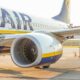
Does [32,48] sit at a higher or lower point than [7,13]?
lower

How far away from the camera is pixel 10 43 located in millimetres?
11578

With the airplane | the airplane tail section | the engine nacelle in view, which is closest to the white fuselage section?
the airplane

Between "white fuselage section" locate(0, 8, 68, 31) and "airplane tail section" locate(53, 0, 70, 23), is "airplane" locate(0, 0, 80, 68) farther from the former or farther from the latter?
"airplane tail section" locate(53, 0, 70, 23)

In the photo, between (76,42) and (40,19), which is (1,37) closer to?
(40,19)

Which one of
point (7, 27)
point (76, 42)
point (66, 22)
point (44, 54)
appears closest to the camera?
point (44, 54)

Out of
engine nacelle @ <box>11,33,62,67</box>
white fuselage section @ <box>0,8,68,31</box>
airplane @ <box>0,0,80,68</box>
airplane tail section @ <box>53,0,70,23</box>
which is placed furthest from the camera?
airplane tail section @ <box>53,0,70,23</box>

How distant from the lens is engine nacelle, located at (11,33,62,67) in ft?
32.4

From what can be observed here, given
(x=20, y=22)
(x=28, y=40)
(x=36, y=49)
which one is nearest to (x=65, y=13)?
(x=20, y=22)

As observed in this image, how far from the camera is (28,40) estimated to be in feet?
36.3

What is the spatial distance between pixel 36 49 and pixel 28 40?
0.89m

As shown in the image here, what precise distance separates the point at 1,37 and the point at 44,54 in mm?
2257

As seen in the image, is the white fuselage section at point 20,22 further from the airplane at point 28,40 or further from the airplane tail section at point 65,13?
the airplane tail section at point 65,13

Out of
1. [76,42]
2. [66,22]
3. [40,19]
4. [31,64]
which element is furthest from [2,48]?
[76,42]

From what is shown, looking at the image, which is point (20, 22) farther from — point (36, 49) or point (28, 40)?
point (36, 49)
